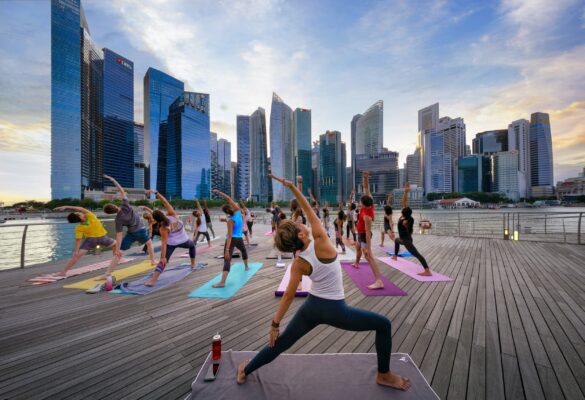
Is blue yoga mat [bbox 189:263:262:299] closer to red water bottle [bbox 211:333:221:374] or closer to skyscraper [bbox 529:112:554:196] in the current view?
red water bottle [bbox 211:333:221:374]

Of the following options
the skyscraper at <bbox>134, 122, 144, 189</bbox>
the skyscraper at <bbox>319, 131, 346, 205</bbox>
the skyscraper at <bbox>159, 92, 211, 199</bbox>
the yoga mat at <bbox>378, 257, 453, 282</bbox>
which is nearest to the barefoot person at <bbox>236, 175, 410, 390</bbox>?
the yoga mat at <bbox>378, 257, 453, 282</bbox>

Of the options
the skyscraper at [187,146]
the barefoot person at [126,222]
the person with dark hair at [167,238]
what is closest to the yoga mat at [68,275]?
the barefoot person at [126,222]

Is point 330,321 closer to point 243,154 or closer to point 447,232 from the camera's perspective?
point 447,232

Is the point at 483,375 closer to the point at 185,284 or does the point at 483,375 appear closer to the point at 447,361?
the point at 447,361

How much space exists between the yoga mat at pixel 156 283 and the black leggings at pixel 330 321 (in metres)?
4.30

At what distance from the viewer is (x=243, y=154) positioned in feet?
601

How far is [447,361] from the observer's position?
2648mm

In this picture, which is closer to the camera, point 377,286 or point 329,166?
point 377,286

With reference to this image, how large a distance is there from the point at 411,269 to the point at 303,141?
552 feet

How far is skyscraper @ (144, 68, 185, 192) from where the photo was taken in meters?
128

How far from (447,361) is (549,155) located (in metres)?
271

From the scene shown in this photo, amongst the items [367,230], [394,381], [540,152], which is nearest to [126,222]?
[367,230]

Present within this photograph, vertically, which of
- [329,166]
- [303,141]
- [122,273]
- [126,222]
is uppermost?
[303,141]

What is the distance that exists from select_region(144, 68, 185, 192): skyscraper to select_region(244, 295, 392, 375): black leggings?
14544 cm
